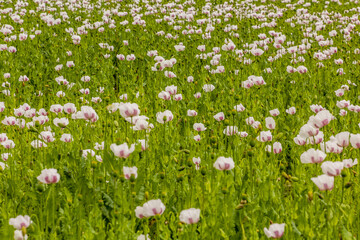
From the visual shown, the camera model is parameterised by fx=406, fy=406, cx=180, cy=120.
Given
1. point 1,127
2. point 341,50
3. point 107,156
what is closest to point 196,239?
point 107,156

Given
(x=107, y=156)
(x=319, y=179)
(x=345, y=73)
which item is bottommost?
(x=345, y=73)

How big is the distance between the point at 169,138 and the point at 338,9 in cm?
943

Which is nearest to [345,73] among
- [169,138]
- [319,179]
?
[169,138]

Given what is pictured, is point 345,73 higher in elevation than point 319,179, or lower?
lower

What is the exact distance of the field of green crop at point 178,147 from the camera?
2354 millimetres

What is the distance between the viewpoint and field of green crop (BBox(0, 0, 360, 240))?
235cm

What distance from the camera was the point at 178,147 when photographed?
3.58 m

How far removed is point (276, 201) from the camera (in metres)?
2.61

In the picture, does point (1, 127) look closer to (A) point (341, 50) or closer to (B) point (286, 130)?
(B) point (286, 130)

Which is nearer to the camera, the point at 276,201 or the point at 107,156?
the point at 276,201

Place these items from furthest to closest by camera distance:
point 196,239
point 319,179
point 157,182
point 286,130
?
point 286,130 → point 157,182 → point 196,239 → point 319,179

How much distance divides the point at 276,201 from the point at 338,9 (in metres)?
10.3

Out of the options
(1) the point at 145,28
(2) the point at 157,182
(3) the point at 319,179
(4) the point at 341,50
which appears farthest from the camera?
(1) the point at 145,28

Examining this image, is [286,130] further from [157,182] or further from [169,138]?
[157,182]
